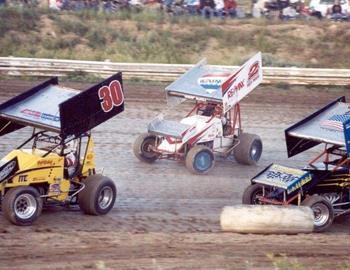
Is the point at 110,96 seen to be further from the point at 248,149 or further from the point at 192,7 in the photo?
the point at 192,7

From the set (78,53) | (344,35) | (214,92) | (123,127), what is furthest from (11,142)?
(344,35)

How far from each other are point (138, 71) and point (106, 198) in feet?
34.8

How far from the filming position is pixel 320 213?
1389 centimetres

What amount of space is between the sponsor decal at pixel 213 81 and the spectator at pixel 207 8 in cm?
1314

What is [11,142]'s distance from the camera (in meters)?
18.4

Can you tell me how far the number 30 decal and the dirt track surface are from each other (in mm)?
1612

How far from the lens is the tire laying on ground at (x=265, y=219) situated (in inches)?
513

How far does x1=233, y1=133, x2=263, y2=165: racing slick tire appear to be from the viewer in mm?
17891

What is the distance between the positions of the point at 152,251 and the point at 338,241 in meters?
2.70

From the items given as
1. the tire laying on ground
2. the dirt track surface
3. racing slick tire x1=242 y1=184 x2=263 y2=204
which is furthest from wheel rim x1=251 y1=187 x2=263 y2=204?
the tire laying on ground

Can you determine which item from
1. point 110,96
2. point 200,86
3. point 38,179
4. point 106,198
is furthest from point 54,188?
point 200,86

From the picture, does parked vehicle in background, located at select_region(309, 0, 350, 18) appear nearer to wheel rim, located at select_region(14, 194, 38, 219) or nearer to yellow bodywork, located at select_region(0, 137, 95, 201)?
yellow bodywork, located at select_region(0, 137, 95, 201)

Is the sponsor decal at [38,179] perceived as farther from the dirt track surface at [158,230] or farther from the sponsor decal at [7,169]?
the dirt track surface at [158,230]

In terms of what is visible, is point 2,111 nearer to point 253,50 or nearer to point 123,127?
point 123,127
